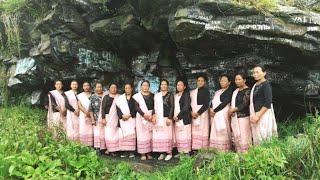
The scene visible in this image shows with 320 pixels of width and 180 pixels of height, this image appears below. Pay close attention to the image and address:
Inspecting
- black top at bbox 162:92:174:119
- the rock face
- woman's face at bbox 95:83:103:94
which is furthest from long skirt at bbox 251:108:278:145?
woman's face at bbox 95:83:103:94

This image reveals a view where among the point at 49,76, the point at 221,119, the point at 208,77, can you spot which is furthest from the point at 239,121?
the point at 49,76

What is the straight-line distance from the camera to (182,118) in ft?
28.3

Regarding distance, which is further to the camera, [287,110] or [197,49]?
[287,110]

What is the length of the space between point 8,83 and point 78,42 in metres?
3.77

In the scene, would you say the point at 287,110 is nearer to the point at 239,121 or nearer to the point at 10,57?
the point at 239,121

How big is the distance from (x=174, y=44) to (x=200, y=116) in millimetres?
2024

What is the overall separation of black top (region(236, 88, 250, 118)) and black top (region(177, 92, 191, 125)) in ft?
3.44

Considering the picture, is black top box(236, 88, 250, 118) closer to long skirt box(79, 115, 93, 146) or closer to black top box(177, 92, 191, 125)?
black top box(177, 92, 191, 125)

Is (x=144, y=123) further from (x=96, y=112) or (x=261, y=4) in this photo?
(x=261, y=4)

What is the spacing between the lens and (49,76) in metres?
11.9

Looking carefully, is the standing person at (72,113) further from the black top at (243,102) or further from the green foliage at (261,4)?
the green foliage at (261,4)

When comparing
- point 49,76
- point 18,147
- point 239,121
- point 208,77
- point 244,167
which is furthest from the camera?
point 49,76

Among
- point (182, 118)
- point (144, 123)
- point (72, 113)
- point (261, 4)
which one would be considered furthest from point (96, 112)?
point (261, 4)

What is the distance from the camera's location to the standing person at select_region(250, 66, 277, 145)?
7.55 m
